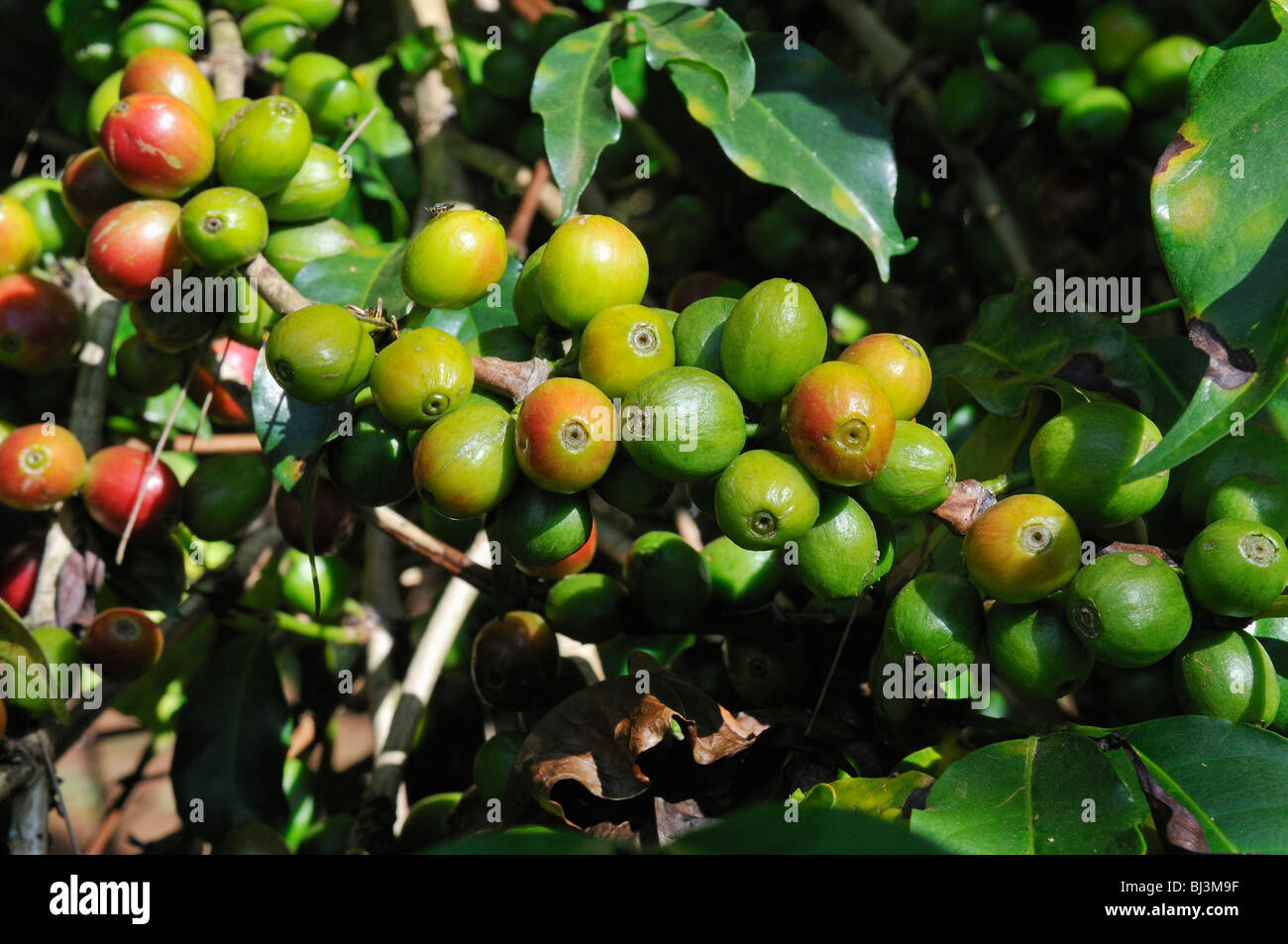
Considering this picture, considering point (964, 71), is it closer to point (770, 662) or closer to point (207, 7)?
point (770, 662)

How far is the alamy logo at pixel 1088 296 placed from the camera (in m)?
1.68

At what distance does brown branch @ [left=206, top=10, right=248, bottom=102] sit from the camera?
233cm

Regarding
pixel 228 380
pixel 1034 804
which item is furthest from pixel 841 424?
pixel 228 380

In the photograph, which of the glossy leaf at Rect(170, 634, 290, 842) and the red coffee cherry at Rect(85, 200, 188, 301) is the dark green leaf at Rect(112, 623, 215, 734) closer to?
the glossy leaf at Rect(170, 634, 290, 842)

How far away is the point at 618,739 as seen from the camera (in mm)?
1408

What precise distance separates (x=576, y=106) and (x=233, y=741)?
147 centimetres

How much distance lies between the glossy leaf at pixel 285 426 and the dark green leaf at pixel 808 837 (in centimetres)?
90

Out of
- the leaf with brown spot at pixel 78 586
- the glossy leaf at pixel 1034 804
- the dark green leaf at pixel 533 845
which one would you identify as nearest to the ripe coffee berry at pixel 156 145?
the leaf with brown spot at pixel 78 586

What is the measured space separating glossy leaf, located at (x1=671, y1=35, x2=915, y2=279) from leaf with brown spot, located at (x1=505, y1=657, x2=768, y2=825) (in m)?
0.82

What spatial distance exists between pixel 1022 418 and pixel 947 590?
38 cm

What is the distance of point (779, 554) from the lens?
1.62 metres

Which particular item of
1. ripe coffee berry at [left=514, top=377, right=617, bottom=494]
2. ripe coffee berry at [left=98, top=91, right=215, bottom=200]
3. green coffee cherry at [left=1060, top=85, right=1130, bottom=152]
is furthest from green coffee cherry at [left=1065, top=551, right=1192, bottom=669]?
ripe coffee berry at [left=98, top=91, right=215, bottom=200]

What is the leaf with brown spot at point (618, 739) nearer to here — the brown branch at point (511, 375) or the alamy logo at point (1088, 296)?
the brown branch at point (511, 375)

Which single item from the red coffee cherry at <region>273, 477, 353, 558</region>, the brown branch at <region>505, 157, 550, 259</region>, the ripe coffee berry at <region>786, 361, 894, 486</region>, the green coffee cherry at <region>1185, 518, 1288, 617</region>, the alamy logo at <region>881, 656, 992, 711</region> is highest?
the brown branch at <region>505, 157, 550, 259</region>
